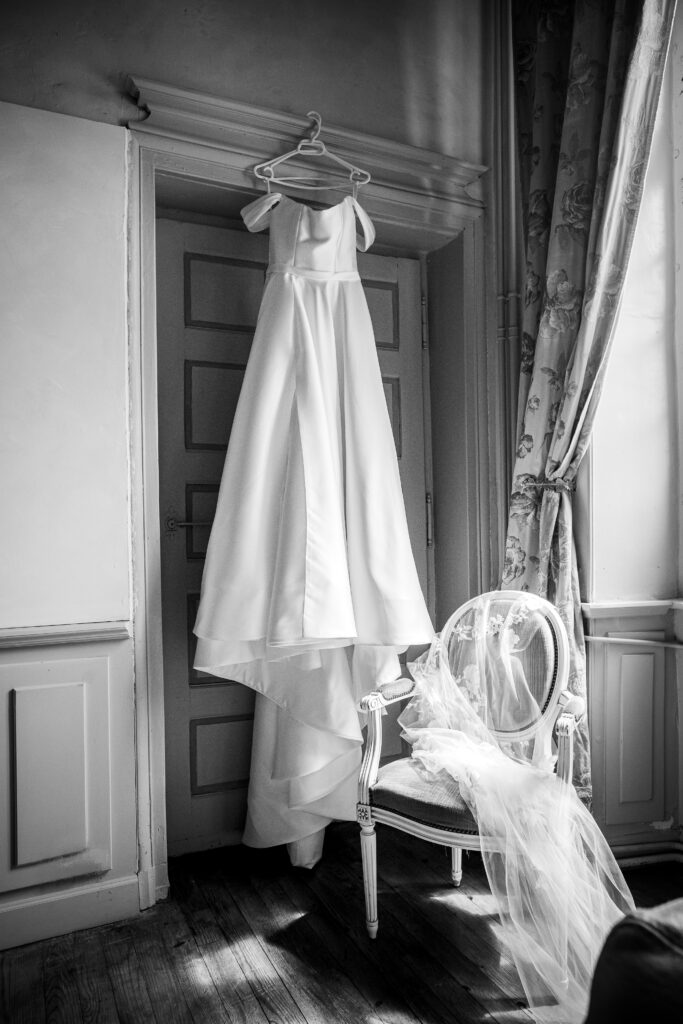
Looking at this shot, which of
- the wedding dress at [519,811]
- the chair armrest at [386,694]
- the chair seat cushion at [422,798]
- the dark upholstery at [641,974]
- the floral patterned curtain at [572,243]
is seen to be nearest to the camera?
the dark upholstery at [641,974]

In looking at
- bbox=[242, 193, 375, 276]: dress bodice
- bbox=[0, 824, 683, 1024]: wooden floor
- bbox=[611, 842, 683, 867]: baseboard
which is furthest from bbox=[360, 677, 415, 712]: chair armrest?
bbox=[242, 193, 375, 276]: dress bodice

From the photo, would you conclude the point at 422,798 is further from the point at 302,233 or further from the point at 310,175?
the point at 310,175

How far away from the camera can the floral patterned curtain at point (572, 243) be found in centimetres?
203

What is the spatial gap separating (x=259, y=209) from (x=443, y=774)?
1689mm

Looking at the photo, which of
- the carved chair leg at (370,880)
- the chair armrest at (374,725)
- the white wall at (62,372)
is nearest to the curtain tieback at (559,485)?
the chair armrest at (374,725)

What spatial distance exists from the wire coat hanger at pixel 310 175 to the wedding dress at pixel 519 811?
4.65ft

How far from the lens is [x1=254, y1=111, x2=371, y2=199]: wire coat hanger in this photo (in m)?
2.23

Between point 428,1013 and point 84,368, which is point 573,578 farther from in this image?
point 84,368

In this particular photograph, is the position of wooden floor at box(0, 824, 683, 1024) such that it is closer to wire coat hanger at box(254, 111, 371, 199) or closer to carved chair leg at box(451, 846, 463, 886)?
carved chair leg at box(451, 846, 463, 886)

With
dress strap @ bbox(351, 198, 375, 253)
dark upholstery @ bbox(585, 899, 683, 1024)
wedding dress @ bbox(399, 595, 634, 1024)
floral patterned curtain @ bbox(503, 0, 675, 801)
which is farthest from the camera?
dress strap @ bbox(351, 198, 375, 253)

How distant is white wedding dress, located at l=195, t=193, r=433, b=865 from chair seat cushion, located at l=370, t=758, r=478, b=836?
0.31 metres

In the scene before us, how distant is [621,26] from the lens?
2.03 metres

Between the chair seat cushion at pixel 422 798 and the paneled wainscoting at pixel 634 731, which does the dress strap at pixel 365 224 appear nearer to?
the paneled wainscoting at pixel 634 731

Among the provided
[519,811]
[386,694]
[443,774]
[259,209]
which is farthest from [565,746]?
[259,209]
